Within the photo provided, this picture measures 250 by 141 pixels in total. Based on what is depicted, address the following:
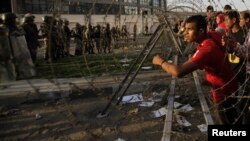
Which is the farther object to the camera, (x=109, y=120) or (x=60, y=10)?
(x=109, y=120)

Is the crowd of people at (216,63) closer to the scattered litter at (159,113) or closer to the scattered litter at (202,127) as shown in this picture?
the scattered litter at (202,127)

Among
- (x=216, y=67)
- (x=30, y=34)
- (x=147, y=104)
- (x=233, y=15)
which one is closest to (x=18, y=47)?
(x=30, y=34)

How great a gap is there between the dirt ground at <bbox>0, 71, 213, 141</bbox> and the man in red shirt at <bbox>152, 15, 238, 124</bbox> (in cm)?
125

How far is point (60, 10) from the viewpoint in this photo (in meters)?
4.30

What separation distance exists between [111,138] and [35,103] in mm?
2724

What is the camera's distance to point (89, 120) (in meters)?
6.43

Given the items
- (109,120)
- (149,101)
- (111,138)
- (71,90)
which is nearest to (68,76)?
(71,90)

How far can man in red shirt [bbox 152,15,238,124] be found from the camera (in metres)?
3.62

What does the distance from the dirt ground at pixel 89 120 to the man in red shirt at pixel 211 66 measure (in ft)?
4.12

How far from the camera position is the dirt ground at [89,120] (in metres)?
5.64

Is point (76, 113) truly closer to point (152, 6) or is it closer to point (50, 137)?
point (50, 137)

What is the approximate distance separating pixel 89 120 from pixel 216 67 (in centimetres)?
307

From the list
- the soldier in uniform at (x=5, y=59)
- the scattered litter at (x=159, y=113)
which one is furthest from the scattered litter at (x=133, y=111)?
the soldier in uniform at (x=5, y=59)

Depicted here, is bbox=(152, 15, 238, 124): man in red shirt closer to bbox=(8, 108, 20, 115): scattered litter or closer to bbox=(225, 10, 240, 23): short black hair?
bbox=(225, 10, 240, 23): short black hair
